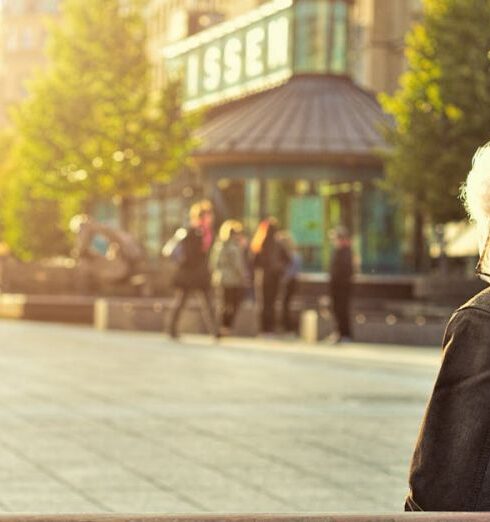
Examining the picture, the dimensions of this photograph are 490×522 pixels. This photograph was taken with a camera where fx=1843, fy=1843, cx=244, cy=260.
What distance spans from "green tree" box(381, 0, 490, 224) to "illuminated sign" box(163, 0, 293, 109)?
23.3m

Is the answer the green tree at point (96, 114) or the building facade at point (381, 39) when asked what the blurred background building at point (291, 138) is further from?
the building facade at point (381, 39)

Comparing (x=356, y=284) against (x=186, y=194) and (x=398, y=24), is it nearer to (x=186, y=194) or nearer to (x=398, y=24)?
(x=186, y=194)

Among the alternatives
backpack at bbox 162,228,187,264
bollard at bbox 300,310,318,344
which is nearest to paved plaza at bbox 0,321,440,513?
backpack at bbox 162,228,187,264

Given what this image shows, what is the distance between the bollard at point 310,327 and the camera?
2508 centimetres

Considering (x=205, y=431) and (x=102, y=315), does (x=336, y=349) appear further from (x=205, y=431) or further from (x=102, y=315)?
(x=205, y=431)

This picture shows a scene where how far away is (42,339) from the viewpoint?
24016 mm

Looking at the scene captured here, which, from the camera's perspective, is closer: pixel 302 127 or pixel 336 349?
pixel 336 349

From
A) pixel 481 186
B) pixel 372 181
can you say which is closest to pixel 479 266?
pixel 481 186

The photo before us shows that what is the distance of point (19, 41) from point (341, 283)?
5409 inches

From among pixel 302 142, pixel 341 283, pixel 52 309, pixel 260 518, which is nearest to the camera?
pixel 260 518

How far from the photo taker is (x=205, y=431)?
37.3 ft

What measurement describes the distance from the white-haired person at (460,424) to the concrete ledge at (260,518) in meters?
0.06

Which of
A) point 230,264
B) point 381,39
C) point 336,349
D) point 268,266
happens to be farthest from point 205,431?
point 381,39

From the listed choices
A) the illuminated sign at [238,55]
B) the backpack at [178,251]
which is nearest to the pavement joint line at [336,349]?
the backpack at [178,251]
